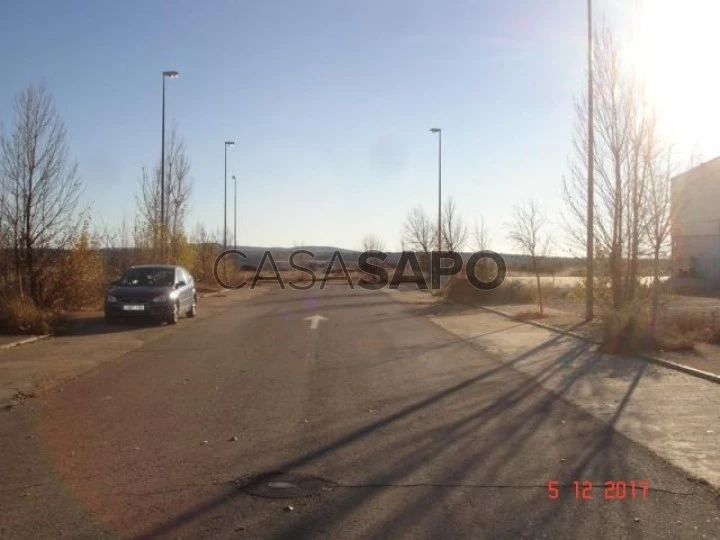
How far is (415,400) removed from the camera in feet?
34.7

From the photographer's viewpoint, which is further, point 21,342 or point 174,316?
point 174,316

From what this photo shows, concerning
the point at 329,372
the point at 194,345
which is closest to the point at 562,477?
the point at 329,372

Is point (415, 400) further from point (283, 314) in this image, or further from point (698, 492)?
point (283, 314)

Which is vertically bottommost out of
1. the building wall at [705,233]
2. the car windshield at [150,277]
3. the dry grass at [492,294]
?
the dry grass at [492,294]

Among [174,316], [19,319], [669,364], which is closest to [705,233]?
[174,316]

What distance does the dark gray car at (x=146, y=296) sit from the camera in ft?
72.9

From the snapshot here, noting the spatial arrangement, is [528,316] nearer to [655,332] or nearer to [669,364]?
[655,332]

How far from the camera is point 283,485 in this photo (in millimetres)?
6547

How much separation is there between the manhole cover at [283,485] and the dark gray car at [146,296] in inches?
635

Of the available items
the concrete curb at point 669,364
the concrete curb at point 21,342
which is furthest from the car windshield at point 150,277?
the concrete curb at point 669,364
